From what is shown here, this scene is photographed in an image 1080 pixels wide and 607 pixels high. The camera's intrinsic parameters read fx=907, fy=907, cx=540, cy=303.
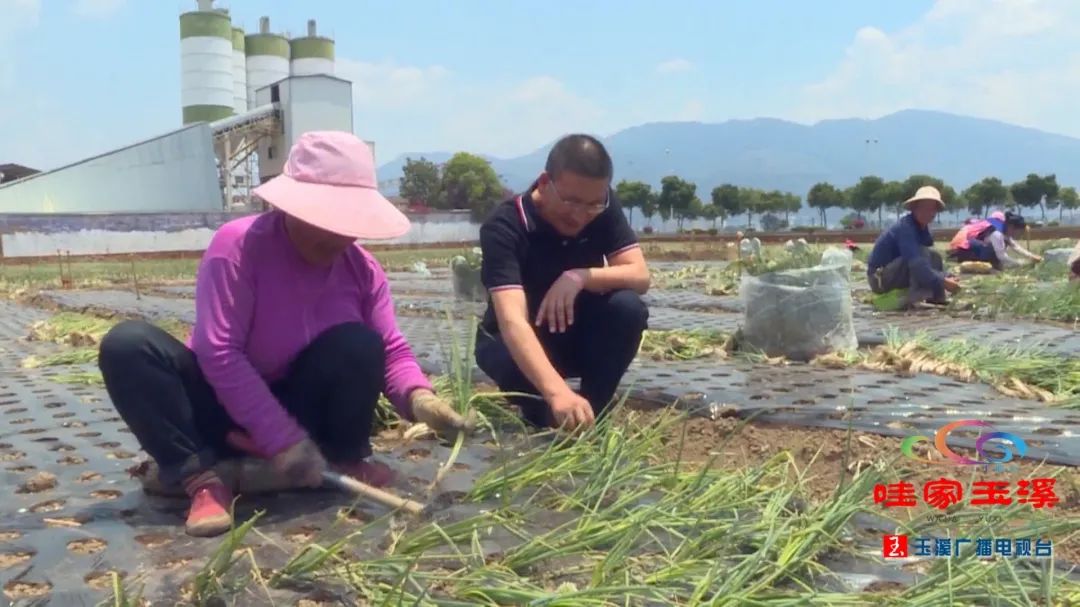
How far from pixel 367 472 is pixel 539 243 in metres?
0.82

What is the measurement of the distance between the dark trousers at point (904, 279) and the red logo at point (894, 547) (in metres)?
3.78

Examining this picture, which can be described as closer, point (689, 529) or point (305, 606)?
point (305, 606)

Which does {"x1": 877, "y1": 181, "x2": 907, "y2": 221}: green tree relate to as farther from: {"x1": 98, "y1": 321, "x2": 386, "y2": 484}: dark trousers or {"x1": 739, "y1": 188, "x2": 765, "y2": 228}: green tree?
{"x1": 98, "y1": 321, "x2": 386, "y2": 484}: dark trousers

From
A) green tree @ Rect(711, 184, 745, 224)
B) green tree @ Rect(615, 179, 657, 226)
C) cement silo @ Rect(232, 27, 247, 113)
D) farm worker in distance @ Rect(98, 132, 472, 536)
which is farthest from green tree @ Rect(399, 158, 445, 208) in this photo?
farm worker in distance @ Rect(98, 132, 472, 536)

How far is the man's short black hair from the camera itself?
2035 mm

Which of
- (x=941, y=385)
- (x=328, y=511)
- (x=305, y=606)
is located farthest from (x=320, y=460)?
(x=941, y=385)

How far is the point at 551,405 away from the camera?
1.95 metres

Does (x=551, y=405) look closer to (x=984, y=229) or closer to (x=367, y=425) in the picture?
(x=367, y=425)

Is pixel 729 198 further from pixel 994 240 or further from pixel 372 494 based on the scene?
pixel 372 494

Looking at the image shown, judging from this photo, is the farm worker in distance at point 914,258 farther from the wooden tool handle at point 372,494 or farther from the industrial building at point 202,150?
the industrial building at point 202,150

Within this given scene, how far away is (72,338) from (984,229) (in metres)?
6.99

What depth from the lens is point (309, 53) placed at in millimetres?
46438

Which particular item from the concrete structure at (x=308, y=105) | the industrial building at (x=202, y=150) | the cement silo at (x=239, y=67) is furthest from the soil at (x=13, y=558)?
the cement silo at (x=239, y=67)

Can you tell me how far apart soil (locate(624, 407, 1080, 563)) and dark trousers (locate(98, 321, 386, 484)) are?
2.22 feet
